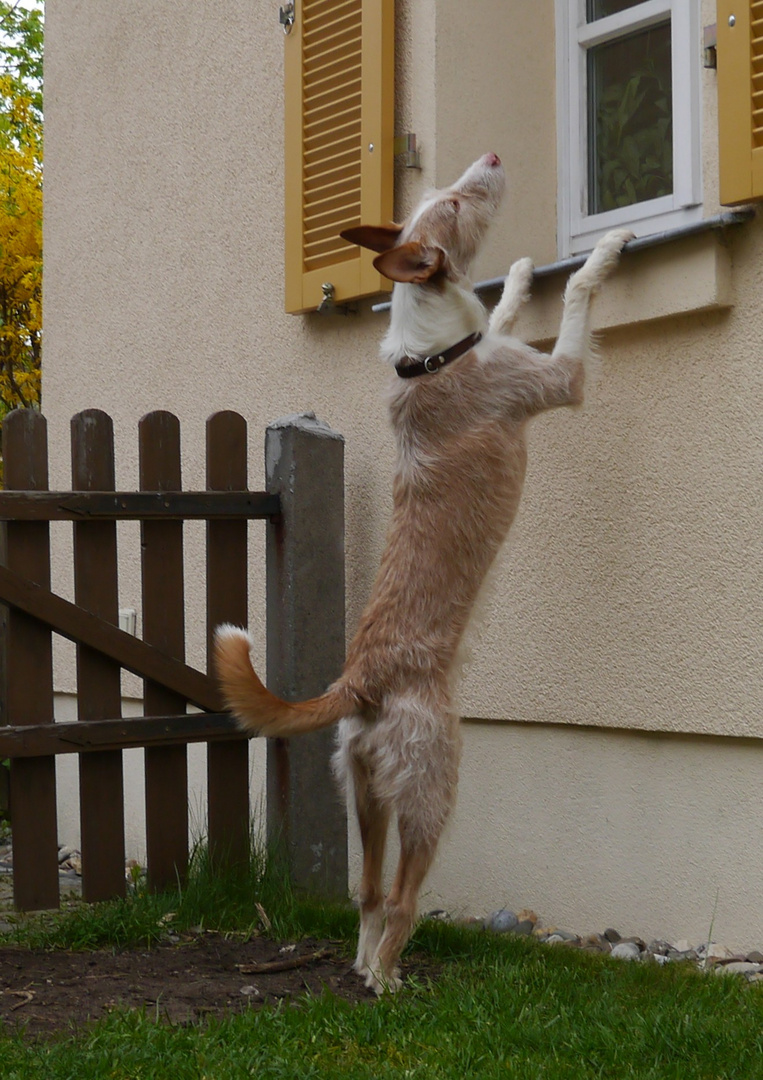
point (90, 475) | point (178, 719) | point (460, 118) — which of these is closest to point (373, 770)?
point (178, 719)

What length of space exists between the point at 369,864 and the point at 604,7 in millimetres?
3524

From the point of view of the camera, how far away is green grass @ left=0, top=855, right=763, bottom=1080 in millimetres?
3111

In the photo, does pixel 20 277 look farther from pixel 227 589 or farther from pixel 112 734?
pixel 112 734

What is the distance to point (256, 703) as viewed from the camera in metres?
3.81

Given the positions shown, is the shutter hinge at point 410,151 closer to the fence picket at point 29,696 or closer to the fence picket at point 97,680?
the fence picket at point 97,680

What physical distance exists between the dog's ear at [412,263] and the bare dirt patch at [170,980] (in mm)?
2144

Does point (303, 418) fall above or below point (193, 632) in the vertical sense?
above

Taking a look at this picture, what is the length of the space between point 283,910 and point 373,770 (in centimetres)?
94

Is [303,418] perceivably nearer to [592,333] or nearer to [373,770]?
[592,333]

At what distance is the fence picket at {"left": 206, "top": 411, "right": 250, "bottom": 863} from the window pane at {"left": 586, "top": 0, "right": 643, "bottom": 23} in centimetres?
220

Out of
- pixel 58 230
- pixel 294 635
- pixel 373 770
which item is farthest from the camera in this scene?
pixel 58 230

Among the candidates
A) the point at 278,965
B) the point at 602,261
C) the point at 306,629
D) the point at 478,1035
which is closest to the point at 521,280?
the point at 602,261

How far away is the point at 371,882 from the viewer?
402cm

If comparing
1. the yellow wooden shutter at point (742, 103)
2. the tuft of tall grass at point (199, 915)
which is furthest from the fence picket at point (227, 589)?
the yellow wooden shutter at point (742, 103)
